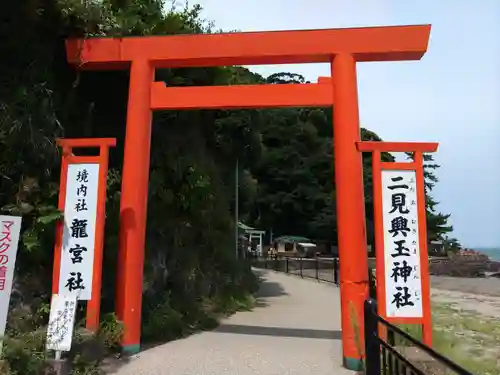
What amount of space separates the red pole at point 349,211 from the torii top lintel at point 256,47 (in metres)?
0.31

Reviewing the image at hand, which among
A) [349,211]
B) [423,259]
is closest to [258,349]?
[349,211]

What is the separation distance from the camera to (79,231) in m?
6.38

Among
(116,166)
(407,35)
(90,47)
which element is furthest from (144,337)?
(407,35)

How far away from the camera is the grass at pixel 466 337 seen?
605 cm

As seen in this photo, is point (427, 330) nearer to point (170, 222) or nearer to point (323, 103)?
point (323, 103)

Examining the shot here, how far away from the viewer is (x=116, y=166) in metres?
8.41

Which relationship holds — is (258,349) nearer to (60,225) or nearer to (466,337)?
(60,225)

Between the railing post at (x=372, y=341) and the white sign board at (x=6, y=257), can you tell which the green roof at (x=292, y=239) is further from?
the railing post at (x=372, y=341)

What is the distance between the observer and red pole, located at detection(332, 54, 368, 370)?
6324 mm

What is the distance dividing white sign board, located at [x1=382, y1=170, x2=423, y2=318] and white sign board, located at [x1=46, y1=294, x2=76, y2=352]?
407 cm

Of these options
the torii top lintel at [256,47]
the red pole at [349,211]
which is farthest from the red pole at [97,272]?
the red pole at [349,211]

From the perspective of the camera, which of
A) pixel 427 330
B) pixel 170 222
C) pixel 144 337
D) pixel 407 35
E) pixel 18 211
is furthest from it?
pixel 170 222

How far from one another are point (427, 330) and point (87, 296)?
4580 mm

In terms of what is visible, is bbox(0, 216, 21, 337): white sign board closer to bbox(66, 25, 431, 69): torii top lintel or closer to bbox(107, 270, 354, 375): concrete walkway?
bbox(107, 270, 354, 375): concrete walkway
